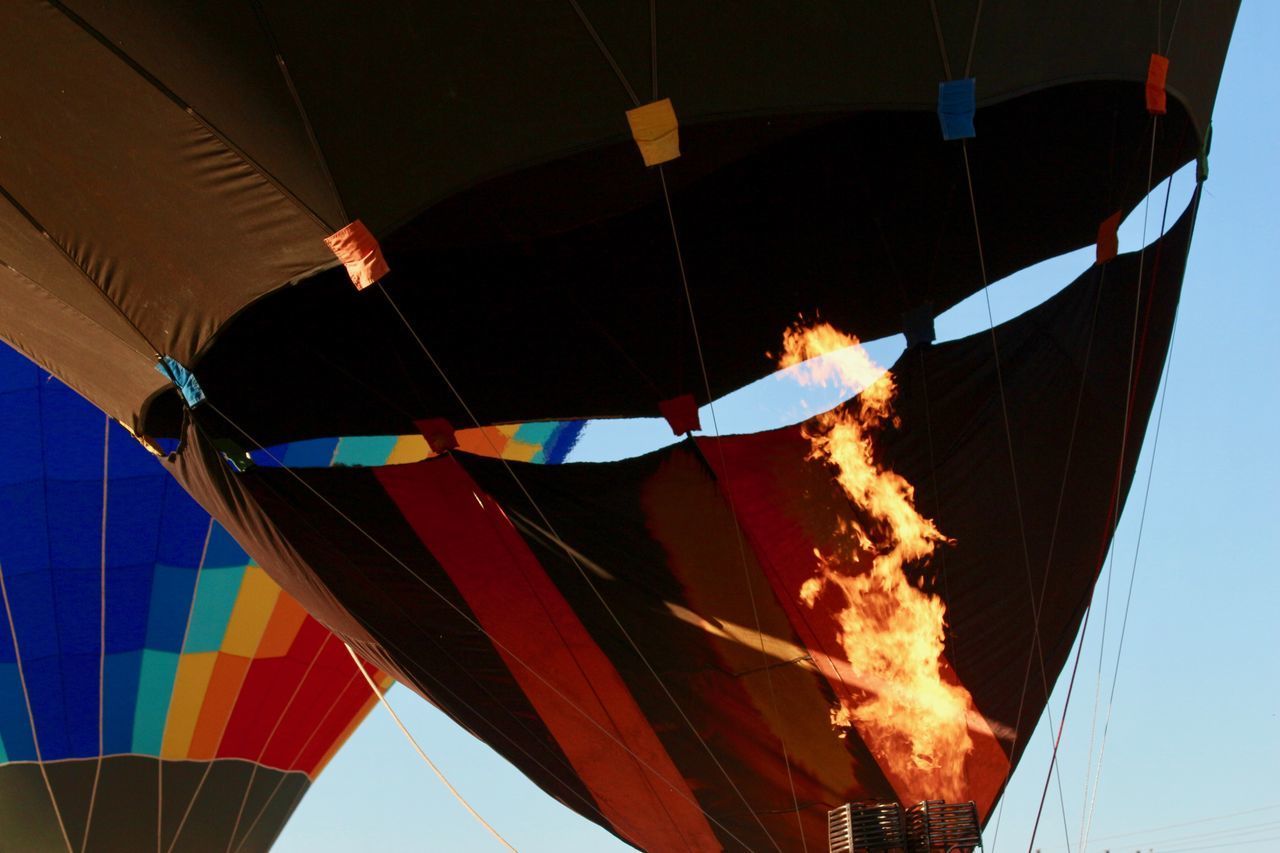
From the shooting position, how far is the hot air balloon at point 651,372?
4.55 metres

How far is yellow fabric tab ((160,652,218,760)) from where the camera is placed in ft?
31.1

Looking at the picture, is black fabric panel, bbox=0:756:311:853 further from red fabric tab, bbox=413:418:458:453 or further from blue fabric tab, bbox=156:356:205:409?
blue fabric tab, bbox=156:356:205:409

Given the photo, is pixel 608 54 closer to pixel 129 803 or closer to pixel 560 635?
pixel 560 635

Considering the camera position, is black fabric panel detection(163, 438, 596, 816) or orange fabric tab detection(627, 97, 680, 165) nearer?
orange fabric tab detection(627, 97, 680, 165)

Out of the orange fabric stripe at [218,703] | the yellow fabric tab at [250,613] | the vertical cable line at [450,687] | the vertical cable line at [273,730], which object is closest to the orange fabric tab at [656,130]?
the vertical cable line at [450,687]

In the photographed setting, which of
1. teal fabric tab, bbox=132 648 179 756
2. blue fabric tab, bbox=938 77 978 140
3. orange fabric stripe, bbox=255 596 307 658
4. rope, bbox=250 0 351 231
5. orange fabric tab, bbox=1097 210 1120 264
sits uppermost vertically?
orange fabric stripe, bbox=255 596 307 658

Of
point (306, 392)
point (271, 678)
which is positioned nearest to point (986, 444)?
point (306, 392)

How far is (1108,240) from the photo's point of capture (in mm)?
5477

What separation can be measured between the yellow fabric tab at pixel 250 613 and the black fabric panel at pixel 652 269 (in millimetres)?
3453

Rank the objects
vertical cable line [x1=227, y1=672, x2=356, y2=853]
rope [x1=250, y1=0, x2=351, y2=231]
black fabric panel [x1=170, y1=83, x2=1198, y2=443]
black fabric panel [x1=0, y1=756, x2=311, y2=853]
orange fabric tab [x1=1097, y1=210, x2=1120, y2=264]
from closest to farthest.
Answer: rope [x1=250, y1=0, x2=351, y2=231] → orange fabric tab [x1=1097, y1=210, x2=1120, y2=264] → black fabric panel [x1=170, y1=83, x2=1198, y2=443] → black fabric panel [x1=0, y1=756, x2=311, y2=853] → vertical cable line [x1=227, y1=672, x2=356, y2=853]

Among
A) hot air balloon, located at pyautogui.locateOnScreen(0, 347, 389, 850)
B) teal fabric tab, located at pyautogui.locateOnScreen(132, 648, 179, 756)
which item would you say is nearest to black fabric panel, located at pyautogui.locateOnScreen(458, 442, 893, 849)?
hot air balloon, located at pyautogui.locateOnScreen(0, 347, 389, 850)

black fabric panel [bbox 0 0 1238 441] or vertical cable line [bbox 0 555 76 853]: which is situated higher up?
vertical cable line [bbox 0 555 76 853]

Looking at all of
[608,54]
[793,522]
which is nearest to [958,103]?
[608,54]

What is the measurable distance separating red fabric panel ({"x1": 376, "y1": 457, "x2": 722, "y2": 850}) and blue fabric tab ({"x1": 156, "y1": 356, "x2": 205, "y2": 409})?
2.88 ft
